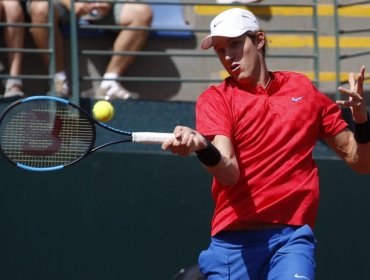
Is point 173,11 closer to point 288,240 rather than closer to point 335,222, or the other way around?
point 335,222

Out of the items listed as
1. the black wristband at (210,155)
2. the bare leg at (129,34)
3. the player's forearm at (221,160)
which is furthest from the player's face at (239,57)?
the bare leg at (129,34)

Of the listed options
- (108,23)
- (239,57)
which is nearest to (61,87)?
(108,23)

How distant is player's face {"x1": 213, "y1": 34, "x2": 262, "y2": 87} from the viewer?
4.55 metres

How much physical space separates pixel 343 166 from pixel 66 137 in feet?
8.44

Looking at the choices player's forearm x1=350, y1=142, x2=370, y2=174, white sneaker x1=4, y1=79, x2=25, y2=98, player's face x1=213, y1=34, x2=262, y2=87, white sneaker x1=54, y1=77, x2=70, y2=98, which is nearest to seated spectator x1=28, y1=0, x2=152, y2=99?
white sneaker x1=54, y1=77, x2=70, y2=98

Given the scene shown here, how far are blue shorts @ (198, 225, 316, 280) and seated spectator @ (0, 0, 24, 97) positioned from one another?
2804 mm

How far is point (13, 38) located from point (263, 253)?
125 inches

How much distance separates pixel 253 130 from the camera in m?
4.50

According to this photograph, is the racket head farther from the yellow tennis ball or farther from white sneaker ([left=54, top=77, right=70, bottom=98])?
white sneaker ([left=54, top=77, right=70, bottom=98])

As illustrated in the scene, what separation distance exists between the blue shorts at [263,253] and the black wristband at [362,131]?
48 cm

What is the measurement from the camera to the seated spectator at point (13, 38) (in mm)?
6910

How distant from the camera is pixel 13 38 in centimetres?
697

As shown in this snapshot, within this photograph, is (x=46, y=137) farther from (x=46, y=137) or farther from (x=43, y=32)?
(x=43, y=32)

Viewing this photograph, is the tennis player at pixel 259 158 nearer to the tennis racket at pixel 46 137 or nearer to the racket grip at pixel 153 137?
the racket grip at pixel 153 137
